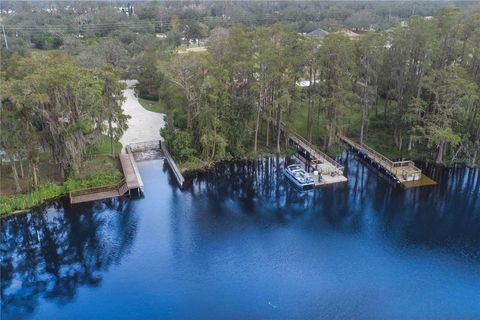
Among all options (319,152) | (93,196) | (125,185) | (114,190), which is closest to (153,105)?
(125,185)

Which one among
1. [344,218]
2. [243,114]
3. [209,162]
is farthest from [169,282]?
[243,114]

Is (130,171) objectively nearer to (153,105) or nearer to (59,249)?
(59,249)

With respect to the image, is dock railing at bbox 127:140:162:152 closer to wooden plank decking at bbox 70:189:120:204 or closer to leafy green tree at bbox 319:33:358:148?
wooden plank decking at bbox 70:189:120:204

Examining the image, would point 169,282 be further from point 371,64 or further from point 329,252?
point 371,64

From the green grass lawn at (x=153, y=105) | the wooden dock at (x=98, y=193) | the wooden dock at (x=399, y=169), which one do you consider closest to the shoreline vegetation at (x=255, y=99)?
the wooden dock at (x=98, y=193)

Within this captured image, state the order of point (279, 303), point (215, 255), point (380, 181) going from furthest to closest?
point (380, 181), point (215, 255), point (279, 303)

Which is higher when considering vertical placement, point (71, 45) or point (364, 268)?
point (71, 45)

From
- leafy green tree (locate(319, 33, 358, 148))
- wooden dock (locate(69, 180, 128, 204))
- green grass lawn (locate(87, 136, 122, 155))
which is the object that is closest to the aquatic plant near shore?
wooden dock (locate(69, 180, 128, 204))
